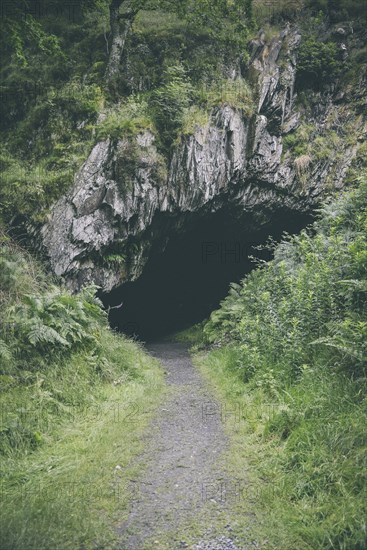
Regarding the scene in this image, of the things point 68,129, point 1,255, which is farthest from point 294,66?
point 1,255

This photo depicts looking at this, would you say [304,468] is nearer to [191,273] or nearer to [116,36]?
[116,36]

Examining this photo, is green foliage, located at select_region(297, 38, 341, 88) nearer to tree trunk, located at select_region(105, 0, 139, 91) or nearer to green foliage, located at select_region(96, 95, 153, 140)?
tree trunk, located at select_region(105, 0, 139, 91)

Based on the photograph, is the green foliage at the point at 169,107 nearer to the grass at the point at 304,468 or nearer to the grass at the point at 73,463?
the grass at the point at 73,463

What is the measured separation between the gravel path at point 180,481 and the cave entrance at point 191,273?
8.69 m

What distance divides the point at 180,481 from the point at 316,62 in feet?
52.6

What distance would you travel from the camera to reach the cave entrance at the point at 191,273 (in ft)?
54.1

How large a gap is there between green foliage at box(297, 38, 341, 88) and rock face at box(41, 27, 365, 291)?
537 millimetres

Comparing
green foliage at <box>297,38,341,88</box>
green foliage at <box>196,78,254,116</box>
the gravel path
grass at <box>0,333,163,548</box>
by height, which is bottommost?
grass at <box>0,333,163,548</box>

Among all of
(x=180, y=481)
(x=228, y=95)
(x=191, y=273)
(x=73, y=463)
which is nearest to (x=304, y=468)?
(x=180, y=481)

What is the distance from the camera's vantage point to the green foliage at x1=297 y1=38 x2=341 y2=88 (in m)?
15.2

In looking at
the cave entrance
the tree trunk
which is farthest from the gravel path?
the tree trunk

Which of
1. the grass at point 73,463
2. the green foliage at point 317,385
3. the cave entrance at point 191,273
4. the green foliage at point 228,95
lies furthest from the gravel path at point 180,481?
the green foliage at point 228,95

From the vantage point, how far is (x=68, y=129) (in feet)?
39.1

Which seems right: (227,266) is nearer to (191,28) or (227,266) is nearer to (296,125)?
(296,125)
